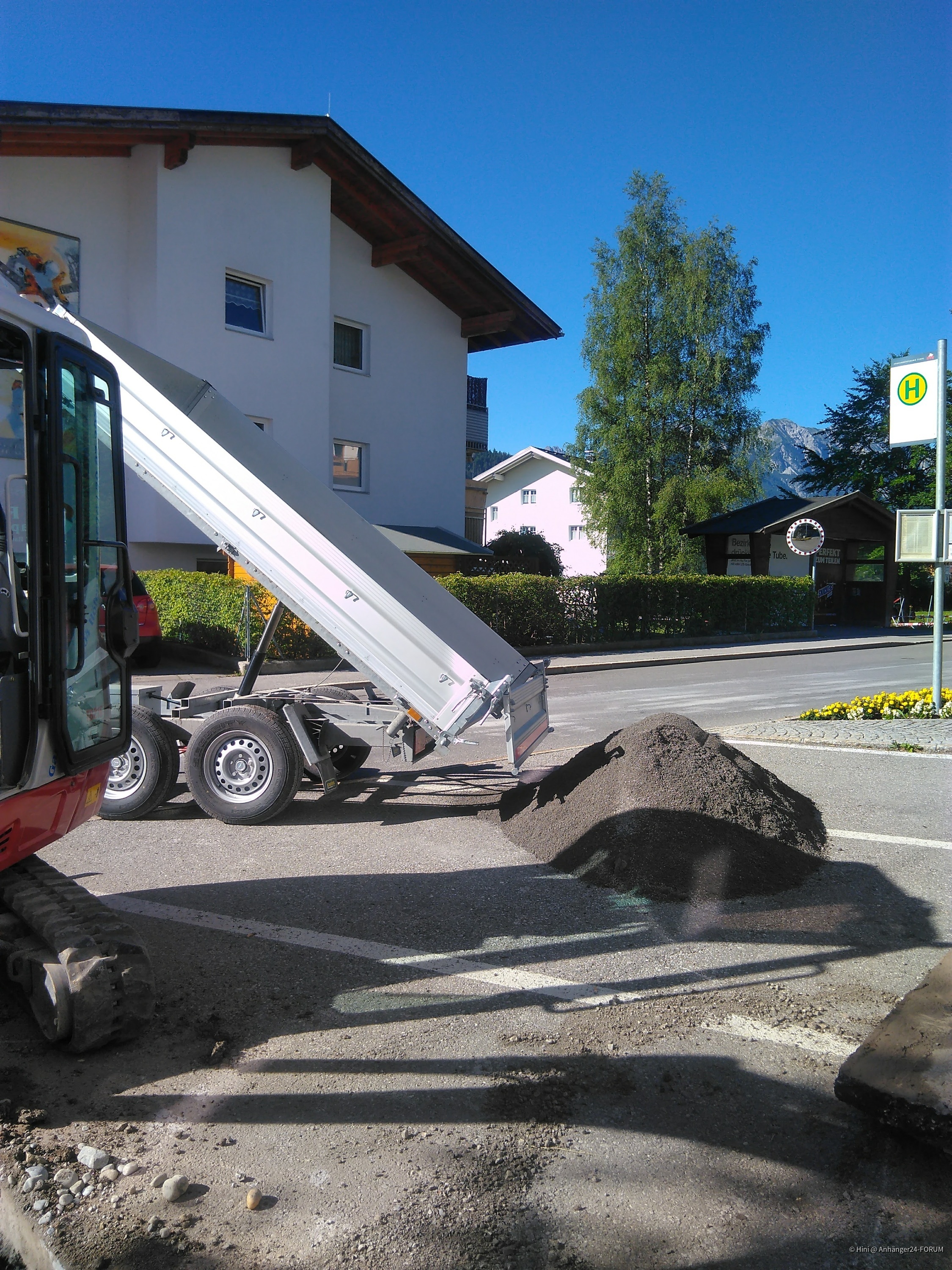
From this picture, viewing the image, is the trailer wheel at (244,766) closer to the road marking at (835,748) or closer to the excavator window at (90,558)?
the excavator window at (90,558)

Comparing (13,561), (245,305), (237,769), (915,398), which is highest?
(245,305)

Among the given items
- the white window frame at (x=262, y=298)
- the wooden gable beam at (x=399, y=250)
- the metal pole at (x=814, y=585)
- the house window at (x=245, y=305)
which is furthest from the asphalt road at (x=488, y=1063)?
the metal pole at (x=814, y=585)

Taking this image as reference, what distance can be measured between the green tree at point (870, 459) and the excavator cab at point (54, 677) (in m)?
49.9

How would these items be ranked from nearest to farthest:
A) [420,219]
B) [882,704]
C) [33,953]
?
[33,953], [882,704], [420,219]

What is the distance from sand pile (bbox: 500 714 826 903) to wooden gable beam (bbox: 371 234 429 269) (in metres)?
21.5

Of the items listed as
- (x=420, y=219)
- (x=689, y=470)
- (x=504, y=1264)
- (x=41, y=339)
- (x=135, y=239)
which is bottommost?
(x=504, y=1264)

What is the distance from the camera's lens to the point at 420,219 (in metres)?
25.3

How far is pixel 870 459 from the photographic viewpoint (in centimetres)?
5341

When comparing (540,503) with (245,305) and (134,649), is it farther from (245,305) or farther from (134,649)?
(134,649)

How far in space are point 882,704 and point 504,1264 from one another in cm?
1091

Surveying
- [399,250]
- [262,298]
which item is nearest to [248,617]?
[262,298]

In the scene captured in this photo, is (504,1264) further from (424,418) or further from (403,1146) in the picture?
Result: (424,418)

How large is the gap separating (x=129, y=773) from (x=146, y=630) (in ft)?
20.3

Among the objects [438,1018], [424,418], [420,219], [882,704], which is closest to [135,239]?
[420,219]
